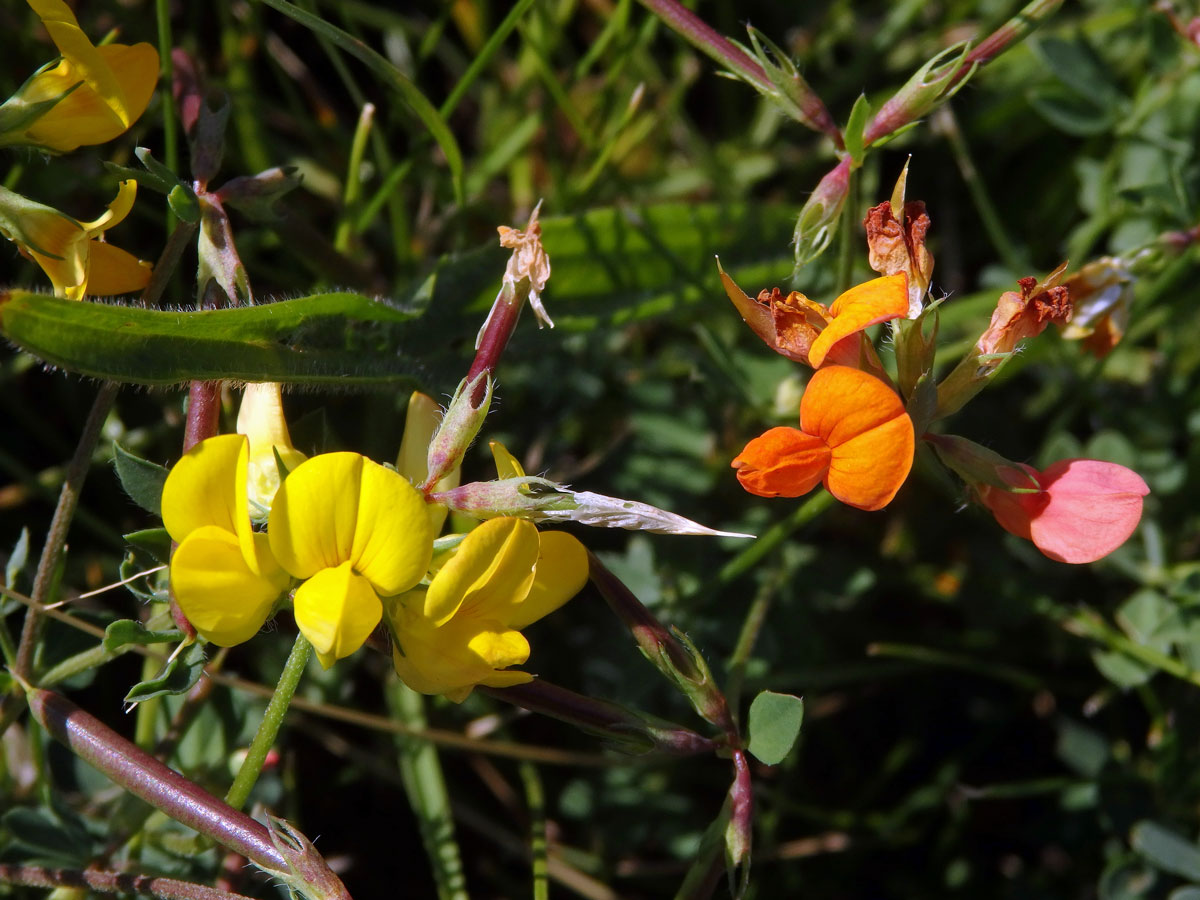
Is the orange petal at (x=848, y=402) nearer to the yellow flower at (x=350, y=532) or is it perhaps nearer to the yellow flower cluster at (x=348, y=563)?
the yellow flower cluster at (x=348, y=563)

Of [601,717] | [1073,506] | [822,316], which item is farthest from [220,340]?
[1073,506]

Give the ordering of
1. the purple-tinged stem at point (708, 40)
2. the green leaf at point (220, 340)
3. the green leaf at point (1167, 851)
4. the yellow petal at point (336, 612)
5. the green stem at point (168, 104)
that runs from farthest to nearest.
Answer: the green leaf at point (1167, 851), the green stem at point (168, 104), the purple-tinged stem at point (708, 40), the green leaf at point (220, 340), the yellow petal at point (336, 612)

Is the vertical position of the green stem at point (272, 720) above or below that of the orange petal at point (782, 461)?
below

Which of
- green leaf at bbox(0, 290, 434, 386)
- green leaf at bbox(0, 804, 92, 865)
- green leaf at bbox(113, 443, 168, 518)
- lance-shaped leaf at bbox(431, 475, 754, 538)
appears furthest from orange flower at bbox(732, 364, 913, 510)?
green leaf at bbox(0, 804, 92, 865)

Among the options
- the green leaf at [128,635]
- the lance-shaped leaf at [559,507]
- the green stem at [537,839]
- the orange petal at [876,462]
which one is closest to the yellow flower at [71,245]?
the green leaf at [128,635]

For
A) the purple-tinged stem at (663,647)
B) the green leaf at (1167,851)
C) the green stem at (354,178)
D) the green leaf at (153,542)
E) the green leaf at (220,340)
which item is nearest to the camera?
the green leaf at (220,340)

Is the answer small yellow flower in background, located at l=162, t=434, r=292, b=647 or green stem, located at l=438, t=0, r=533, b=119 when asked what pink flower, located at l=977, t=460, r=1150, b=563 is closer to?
small yellow flower in background, located at l=162, t=434, r=292, b=647
